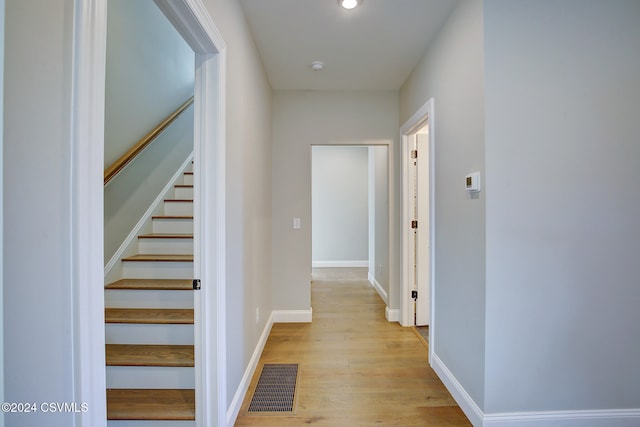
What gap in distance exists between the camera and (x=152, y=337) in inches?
76.7

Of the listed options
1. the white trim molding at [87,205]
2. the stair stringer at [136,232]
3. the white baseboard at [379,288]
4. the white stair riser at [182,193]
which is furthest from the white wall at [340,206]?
the white trim molding at [87,205]

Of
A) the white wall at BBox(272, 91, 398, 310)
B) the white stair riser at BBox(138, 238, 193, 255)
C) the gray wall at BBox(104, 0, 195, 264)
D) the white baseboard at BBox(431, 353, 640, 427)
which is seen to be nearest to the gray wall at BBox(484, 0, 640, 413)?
the white baseboard at BBox(431, 353, 640, 427)

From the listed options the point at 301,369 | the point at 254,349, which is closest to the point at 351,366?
the point at 301,369

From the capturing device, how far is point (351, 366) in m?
2.34

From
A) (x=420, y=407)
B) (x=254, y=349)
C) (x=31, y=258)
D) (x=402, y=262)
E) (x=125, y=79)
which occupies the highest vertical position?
(x=125, y=79)

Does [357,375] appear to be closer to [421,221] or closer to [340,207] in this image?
[421,221]

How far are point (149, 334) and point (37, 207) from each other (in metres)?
1.69

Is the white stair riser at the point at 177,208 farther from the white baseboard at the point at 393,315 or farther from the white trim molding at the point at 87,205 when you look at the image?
the white baseboard at the point at 393,315

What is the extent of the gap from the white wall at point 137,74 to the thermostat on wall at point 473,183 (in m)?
2.59

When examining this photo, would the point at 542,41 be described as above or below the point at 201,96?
above

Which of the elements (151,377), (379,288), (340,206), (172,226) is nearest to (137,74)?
(172,226)

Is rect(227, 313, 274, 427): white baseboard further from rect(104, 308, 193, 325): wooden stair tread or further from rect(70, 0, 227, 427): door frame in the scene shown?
rect(104, 308, 193, 325): wooden stair tread

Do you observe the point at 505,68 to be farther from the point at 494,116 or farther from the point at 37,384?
the point at 37,384

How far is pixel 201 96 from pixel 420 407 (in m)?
2.21
